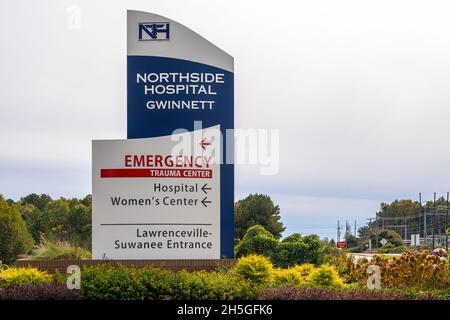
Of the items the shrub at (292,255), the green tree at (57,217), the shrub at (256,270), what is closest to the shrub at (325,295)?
the shrub at (256,270)

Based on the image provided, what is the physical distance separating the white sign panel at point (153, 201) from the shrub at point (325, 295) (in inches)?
118

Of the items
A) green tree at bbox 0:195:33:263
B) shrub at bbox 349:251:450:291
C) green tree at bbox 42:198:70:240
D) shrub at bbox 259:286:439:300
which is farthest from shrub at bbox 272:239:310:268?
green tree at bbox 42:198:70:240

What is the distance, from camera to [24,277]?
1534 cm

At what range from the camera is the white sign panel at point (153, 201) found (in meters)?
16.0

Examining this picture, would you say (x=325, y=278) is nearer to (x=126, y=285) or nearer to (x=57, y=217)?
(x=126, y=285)

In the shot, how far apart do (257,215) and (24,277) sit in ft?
51.8

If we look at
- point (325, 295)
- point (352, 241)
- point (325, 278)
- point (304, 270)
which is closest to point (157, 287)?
point (325, 295)

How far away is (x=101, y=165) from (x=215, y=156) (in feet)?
8.47

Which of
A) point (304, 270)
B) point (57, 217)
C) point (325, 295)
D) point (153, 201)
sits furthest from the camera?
point (57, 217)

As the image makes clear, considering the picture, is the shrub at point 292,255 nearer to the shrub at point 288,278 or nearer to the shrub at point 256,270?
the shrub at point 288,278
